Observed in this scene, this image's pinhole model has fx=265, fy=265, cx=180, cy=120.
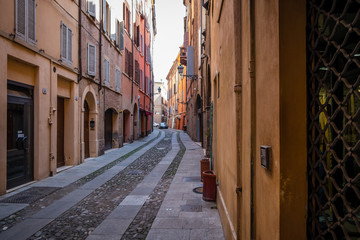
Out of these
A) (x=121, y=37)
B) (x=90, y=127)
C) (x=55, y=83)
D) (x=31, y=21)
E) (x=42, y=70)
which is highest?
(x=121, y=37)

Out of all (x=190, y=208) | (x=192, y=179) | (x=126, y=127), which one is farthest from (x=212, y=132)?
(x=126, y=127)

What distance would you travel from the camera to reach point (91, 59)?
1252 cm

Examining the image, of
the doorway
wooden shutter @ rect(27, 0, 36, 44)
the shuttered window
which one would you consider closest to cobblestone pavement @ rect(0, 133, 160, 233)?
the doorway

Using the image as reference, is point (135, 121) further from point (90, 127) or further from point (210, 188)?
point (210, 188)

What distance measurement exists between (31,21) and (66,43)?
90.3 inches

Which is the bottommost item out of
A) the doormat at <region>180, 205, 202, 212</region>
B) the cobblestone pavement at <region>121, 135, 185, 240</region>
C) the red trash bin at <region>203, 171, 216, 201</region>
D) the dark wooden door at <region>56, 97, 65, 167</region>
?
the cobblestone pavement at <region>121, 135, 185, 240</region>

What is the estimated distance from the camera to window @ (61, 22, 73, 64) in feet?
31.8

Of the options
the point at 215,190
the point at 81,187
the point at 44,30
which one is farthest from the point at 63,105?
the point at 215,190

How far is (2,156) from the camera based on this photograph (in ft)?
20.9

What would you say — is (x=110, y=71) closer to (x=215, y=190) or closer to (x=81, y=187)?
(x=81, y=187)

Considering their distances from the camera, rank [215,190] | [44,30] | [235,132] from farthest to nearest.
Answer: [44,30] → [215,190] → [235,132]

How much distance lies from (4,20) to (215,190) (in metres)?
6.57

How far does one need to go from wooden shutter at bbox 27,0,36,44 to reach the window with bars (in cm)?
443

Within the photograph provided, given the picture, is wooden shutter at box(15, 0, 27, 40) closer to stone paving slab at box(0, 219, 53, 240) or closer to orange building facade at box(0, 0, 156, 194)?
orange building facade at box(0, 0, 156, 194)
